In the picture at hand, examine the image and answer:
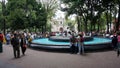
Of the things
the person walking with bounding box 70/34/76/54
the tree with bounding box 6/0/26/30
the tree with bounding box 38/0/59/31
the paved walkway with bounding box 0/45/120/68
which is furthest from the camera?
the tree with bounding box 38/0/59/31

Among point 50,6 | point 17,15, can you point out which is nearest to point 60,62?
point 17,15

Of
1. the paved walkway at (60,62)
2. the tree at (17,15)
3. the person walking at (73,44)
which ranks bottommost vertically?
the paved walkway at (60,62)

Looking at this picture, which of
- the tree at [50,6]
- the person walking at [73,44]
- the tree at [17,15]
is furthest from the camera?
Answer: the tree at [50,6]

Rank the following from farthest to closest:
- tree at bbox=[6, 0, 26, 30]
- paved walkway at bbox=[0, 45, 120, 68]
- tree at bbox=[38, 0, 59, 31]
→ tree at bbox=[38, 0, 59, 31] < tree at bbox=[6, 0, 26, 30] < paved walkway at bbox=[0, 45, 120, 68]

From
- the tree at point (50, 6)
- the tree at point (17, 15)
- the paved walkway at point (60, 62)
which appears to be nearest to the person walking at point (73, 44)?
the paved walkway at point (60, 62)

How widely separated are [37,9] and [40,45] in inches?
1087

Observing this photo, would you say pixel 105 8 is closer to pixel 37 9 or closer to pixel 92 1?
pixel 92 1

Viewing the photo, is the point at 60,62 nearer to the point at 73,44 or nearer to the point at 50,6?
the point at 73,44

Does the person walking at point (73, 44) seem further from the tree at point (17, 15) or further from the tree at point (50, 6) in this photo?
the tree at point (50, 6)

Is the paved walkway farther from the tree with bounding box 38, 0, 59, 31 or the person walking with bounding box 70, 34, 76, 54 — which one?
the tree with bounding box 38, 0, 59, 31

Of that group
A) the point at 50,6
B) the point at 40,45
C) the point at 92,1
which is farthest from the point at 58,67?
the point at 50,6

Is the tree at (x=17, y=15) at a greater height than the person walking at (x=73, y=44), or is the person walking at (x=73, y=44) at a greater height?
the tree at (x=17, y=15)

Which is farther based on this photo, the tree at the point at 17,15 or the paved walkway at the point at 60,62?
the tree at the point at 17,15

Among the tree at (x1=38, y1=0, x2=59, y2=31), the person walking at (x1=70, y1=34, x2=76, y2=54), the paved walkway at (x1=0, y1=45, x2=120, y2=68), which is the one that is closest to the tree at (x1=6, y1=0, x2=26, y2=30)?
the tree at (x1=38, y1=0, x2=59, y2=31)
